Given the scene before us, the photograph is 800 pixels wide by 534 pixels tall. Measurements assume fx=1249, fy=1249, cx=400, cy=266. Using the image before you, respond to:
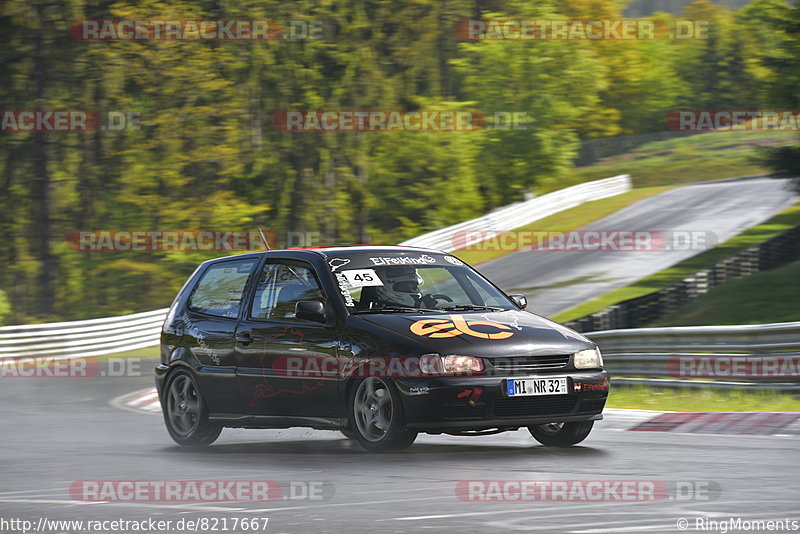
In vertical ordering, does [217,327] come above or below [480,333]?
below

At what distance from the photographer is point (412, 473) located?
317 inches

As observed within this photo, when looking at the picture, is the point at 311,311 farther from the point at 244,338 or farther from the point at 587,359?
the point at 587,359

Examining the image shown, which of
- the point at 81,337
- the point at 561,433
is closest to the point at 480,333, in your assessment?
the point at 561,433

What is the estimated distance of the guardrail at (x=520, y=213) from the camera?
3688cm

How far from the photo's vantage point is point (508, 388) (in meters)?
8.82

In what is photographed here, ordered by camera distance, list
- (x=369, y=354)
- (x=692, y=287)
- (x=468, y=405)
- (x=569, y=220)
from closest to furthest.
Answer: (x=468, y=405) → (x=369, y=354) → (x=692, y=287) → (x=569, y=220)

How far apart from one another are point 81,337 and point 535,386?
19.7 meters

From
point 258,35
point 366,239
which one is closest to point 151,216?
point 258,35

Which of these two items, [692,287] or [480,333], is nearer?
[480,333]

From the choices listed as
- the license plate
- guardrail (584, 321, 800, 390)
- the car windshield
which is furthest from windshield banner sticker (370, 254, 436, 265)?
guardrail (584, 321, 800, 390)

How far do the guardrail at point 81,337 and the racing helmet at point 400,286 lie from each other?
17.1m

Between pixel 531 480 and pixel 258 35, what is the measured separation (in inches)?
1642

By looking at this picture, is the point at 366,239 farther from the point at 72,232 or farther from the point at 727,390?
the point at 727,390

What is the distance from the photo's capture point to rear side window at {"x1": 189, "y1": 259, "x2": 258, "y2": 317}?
35.1 feet
